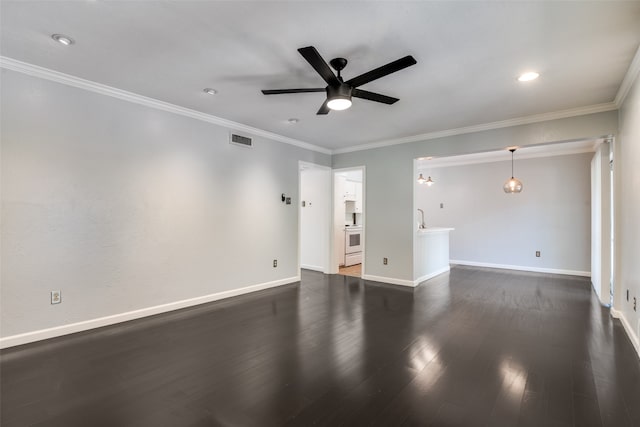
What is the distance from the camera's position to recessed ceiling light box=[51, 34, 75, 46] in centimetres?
238

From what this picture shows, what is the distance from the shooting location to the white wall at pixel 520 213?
20.3ft

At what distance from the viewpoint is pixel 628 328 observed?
3.14 m

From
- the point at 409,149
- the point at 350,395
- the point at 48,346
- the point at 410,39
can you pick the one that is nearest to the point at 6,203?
the point at 48,346

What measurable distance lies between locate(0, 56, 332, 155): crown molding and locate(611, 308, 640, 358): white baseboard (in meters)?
4.93

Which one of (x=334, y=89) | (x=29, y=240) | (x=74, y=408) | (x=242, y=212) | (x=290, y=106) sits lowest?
(x=74, y=408)

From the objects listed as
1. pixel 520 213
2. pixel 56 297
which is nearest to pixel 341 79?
pixel 56 297

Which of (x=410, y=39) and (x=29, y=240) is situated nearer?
(x=410, y=39)

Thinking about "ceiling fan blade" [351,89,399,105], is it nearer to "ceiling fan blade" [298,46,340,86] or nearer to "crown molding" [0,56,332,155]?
"ceiling fan blade" [298,46,340,86]

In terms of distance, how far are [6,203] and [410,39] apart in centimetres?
372

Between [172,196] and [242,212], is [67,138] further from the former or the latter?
[242,212]

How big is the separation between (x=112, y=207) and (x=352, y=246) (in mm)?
5037

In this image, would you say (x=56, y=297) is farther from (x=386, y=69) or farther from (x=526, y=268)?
(x=526, y=268)

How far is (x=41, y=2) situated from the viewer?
2014mm

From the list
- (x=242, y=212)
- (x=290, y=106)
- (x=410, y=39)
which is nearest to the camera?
(x=410, y=39)
